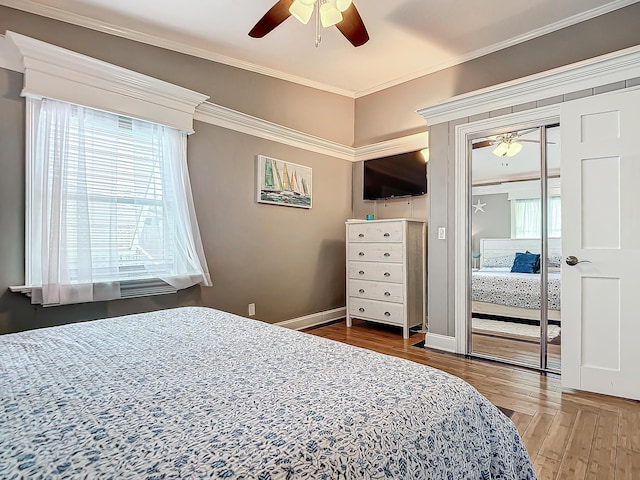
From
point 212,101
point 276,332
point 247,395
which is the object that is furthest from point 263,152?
point 247,395

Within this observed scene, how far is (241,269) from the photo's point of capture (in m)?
3.53

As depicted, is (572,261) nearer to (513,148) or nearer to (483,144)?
(513,148)

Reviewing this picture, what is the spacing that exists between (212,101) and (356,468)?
3326 mm

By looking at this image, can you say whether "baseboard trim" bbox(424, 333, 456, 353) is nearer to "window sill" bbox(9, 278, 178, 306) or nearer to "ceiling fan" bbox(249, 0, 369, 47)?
"window sill" bbox(9, 278, 178, 306)

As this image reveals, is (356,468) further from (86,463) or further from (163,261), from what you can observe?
(163,261)

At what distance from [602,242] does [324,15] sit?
227cm

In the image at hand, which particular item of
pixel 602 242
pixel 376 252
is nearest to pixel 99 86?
pixel 376 252

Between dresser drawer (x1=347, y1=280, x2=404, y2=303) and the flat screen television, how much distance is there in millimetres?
1091

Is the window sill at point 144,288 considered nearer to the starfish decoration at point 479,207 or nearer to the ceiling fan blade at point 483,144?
the starfish decoration at point 479,207

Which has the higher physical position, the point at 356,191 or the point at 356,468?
the point at 356,191

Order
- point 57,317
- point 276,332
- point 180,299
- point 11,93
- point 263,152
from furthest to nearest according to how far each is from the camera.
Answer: point 263,152
point 180,299
point 57,317
point 11,93
point 276,332

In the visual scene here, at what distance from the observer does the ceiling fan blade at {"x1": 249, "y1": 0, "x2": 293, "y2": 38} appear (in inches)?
82.3

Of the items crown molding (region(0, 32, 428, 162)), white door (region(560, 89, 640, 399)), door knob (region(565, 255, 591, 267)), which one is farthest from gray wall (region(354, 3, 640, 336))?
crown molding (region(0, 32, 428, 162))

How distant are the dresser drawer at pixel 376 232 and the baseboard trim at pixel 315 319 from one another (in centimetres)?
98
